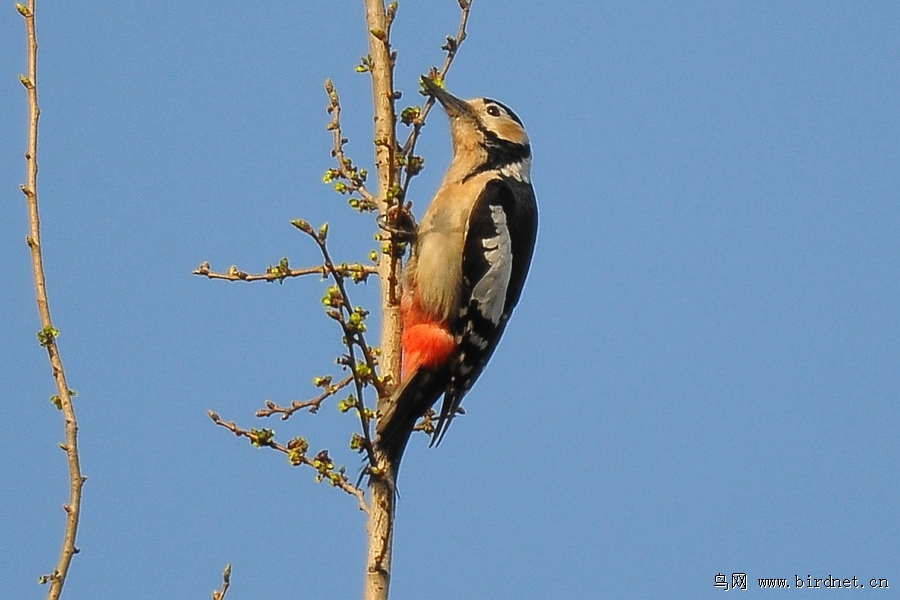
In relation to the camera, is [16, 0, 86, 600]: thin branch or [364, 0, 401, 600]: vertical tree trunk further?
[364, 0, 401, 600]: vertical tree trunk

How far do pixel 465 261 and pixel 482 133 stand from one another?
101 centimetres

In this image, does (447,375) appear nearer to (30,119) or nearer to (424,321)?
(424,321)

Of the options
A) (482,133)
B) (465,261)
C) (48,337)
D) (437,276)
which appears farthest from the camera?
(482,133)

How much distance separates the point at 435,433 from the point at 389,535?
1140 mm

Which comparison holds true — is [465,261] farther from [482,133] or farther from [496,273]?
[482,133]

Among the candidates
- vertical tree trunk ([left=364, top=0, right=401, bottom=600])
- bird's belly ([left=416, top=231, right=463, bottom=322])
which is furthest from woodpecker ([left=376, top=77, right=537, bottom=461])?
vertical tree trunk ([left=364, top=0, right=401, bottom=600])

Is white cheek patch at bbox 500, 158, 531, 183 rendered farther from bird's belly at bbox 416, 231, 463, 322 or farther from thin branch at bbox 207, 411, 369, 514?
thin branch at bbox 207, 411, 369, 514

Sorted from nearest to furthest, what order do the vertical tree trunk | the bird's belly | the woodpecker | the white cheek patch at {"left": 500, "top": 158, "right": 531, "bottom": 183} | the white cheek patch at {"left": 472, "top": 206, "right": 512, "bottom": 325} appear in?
1. the vertical tree trunk
2. the woodpecker
3. the bird's belly
4. the white cheek patch at {"left": 472, "top": 206, "right": 512, "bottom": 325}
5. the white cheek patch at {"left": 500, "top": 158, "right": 531, "bottom": 183}

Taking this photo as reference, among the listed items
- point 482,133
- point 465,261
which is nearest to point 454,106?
point 482,133

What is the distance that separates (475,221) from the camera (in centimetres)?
583

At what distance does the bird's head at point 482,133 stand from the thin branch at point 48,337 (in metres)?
2.99

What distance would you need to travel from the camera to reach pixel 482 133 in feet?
21.1

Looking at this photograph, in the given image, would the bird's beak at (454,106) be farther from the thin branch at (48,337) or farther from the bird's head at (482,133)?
the thin branch at (48,337)

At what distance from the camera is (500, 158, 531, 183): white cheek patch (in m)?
6.36
